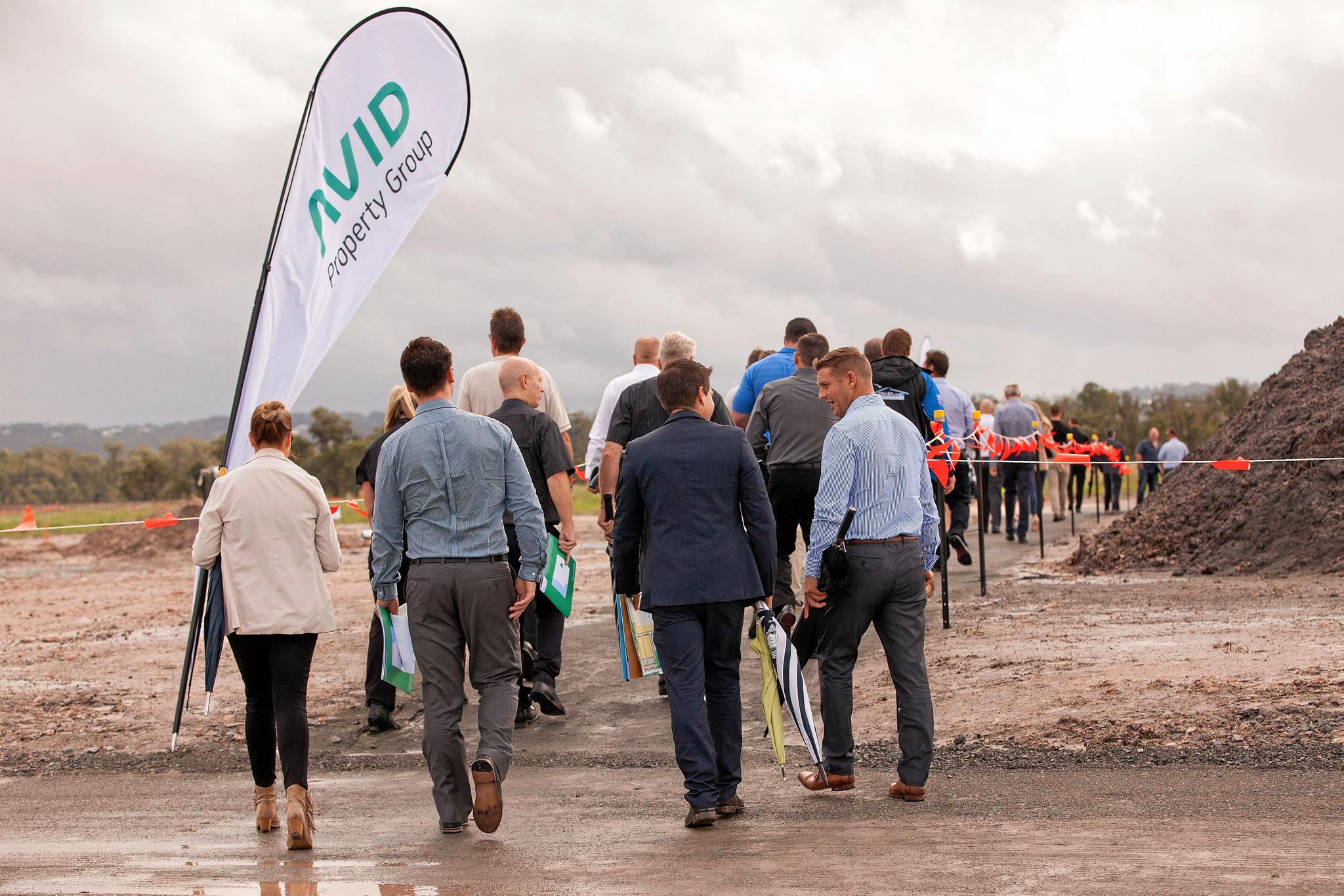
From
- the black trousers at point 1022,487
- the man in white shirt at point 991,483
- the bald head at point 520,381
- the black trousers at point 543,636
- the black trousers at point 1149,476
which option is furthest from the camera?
the black trousers at point 1149,476

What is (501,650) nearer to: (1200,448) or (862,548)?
(862,548)

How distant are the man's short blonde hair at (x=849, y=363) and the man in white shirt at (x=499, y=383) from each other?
2.44 meters

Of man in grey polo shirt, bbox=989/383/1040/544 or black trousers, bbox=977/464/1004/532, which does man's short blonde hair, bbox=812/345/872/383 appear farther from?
man in grey polo shirt, bbox=989/383/1040/544

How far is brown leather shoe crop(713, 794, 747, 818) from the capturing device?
568 cm

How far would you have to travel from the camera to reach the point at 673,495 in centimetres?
558

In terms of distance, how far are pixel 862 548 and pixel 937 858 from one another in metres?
1.53

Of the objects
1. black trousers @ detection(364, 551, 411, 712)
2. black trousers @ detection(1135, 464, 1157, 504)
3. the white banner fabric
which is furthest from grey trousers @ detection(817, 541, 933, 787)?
black trousers @ detection(1135, 464, 1157, 504)

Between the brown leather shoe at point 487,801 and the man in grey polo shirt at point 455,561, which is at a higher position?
the man in grey polo shirt at point 455,561

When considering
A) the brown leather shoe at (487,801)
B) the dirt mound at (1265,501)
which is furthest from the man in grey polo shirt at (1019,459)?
the brown leather shoe at (487,801)

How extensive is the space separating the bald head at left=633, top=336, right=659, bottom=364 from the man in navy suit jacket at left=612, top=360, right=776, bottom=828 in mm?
2983

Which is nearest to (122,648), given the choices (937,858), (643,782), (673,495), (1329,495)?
(643,782)

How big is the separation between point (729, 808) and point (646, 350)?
3.87m

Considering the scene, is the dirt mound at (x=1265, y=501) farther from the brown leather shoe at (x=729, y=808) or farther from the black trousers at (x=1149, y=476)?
the black trousers at (x=1149, y=476)

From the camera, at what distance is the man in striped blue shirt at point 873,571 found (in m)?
5.83
